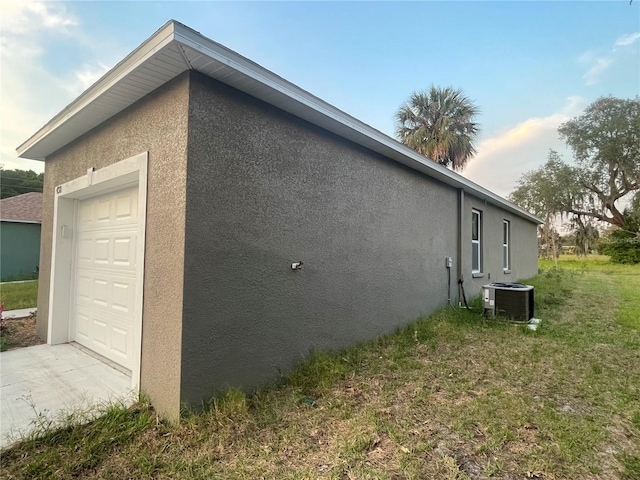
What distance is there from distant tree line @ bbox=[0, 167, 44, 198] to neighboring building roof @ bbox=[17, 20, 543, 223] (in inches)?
1043

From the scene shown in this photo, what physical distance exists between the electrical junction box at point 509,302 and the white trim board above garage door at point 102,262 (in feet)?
20.9

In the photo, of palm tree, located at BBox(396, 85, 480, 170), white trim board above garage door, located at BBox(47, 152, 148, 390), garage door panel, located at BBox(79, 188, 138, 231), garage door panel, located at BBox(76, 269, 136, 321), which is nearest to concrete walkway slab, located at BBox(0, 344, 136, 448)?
white trim board above garage door, located at BBox(47, 152, 148, 390)

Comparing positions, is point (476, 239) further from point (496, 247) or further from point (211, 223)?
point (211, 223)

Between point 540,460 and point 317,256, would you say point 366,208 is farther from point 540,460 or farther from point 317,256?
point 540,460

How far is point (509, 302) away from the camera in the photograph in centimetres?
641

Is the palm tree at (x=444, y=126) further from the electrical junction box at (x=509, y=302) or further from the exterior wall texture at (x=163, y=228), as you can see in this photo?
the exterior wall texture at (x=163, y=228)

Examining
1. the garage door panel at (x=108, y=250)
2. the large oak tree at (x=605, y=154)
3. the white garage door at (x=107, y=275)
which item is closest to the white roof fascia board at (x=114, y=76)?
the white garage door at (x=107, y=275)

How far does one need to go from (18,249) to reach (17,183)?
15.1 meters

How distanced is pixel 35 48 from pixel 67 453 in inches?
243

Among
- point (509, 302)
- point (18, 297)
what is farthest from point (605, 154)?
point (18, 297)

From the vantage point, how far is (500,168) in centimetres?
1669

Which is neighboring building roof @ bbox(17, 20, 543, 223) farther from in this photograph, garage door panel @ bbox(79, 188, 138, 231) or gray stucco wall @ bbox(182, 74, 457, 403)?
garage door panel @ bbox(79, 188, 138, 231)

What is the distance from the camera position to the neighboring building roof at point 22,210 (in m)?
14.5

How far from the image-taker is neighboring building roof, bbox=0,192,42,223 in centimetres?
1454
